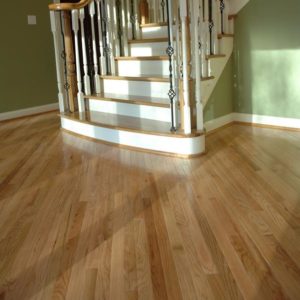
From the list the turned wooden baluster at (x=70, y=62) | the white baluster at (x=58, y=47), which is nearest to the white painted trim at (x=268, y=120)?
the turned wooden baluster at (x=70, y=62)

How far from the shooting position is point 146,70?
3.83 metres

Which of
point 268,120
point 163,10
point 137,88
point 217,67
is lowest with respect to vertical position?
point 268,120

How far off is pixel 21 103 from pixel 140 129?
2.50 m

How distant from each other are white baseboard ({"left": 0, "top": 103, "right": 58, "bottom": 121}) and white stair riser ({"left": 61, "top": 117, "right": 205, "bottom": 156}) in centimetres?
154

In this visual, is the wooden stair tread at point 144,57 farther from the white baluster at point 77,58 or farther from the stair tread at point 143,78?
the white baluster at point 77,58

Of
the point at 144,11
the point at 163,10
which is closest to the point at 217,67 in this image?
the point at 163,10

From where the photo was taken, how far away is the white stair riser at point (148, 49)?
3.89 m

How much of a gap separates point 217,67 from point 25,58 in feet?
8.68

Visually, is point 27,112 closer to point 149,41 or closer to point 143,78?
point 149,41

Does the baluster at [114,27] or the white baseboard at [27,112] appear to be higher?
the baluster at [114,27]

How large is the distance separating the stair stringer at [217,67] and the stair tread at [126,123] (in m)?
0.50

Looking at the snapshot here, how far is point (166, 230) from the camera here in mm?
1851

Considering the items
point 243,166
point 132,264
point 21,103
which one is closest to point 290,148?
point 243,166

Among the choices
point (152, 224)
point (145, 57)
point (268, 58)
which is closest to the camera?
point (152, 224)
